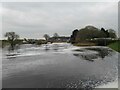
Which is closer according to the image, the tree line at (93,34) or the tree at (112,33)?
the tree line at (93,34)

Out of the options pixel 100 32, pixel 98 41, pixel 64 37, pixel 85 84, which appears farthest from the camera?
pixel 64 37

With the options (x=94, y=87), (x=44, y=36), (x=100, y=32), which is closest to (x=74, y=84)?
(x=94, y=87)

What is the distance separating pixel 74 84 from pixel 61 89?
1.36 m

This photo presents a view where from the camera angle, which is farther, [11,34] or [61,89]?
[11,34]

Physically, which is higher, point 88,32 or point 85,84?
point 88,32

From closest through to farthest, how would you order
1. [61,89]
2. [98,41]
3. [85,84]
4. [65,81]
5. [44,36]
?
[61,89] → [85,84] → [65,81] → [98,41] → [44,36]

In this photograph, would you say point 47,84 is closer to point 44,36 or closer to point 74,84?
point 74,84

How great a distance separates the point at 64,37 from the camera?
18662 cm

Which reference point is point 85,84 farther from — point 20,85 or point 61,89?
point 20,85

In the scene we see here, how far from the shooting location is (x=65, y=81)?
40.7 ft

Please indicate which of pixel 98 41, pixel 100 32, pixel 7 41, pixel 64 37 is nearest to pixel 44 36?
pixel 64 37

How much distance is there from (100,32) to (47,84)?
9456cm

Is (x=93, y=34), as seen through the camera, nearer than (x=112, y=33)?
Yes

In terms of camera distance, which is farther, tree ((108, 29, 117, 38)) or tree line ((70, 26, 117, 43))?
tree ((108, 29, 117, 38))
